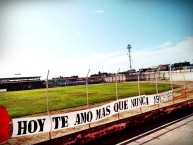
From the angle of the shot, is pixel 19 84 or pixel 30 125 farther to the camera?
pixel 19 84

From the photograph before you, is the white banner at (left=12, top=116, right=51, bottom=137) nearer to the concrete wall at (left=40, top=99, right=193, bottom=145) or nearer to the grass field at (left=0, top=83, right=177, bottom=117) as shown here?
the concrete wall at (left=40, top=99, right=193, bottom=145)

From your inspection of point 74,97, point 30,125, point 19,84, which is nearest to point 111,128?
point 30,125

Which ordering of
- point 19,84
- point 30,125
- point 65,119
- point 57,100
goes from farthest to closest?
point 19,84, point 57,100, point 65,119, point 30,125

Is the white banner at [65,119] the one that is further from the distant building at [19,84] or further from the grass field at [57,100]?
the grass field at [57,100]

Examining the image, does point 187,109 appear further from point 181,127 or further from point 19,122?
point 19,122

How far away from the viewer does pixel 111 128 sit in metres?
9.11

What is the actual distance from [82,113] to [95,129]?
32.7 inches

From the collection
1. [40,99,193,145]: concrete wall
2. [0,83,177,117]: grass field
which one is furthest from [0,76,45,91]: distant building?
[40,99,193,145]: concrete wall

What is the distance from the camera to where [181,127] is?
31.0 ft

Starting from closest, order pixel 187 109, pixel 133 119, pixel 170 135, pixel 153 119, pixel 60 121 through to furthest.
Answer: pixel 60 121 < pixel 170 135 < pixel 133 119 < pixel 153 119 < pixel 187 109

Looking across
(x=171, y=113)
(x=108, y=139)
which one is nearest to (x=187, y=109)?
(x=171, y=113)

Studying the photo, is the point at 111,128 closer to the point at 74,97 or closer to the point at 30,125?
the point at 30,125

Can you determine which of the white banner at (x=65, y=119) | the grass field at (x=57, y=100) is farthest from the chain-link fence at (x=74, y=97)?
the white banner at (x=65, y=119)

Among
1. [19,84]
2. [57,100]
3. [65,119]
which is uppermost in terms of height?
[19,84]
